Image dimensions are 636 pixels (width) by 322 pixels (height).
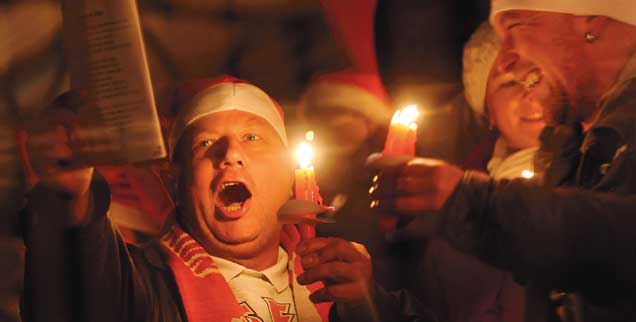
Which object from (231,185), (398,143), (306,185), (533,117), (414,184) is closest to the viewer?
(414,184)

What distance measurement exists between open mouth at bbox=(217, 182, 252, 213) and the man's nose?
0.04 m

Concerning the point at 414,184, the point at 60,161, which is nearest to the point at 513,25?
the point at 414,184

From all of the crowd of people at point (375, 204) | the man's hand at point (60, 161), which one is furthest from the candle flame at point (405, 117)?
the man's hand at point (60, 161)

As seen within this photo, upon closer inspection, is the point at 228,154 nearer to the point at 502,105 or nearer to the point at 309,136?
the point at 309,136

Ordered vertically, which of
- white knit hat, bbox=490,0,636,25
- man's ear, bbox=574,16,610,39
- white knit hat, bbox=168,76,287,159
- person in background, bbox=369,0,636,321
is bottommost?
person in background, bbox=369,0,636,321

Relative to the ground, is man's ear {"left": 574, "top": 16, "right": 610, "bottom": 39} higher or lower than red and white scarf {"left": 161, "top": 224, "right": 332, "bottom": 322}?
higher

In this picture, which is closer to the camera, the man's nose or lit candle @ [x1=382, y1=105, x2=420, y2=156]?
lit candle @ [x1=382, y1=105, x2=420, y2=156]

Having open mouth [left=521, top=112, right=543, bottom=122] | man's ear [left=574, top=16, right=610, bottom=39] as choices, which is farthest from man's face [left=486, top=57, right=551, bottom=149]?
man's ear [left=574, top=16, right=610, bottom=39]

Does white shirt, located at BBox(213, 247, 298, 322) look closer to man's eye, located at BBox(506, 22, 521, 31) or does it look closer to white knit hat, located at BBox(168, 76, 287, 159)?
white knit hat, located at BBox(168, 76, 287, 159)

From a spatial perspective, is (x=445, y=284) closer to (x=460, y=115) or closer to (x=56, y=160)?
(x=460, y=115)

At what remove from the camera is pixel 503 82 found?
171 cm

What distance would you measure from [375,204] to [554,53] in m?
0.62

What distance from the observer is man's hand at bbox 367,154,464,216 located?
3.93 feet

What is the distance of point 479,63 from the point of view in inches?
69.1
